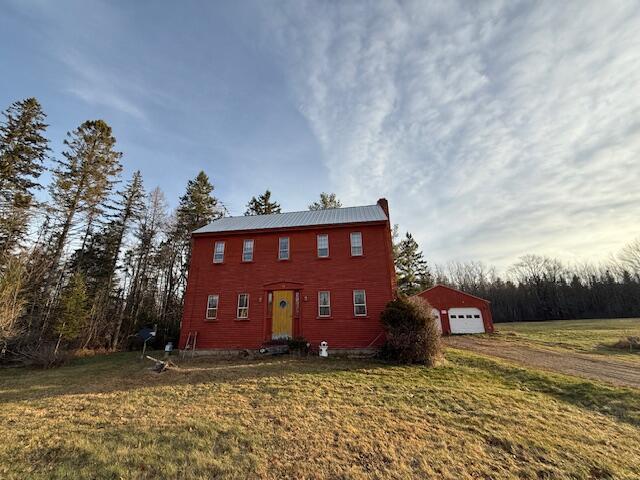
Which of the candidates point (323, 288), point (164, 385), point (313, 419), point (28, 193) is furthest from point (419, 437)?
point (28, 193)

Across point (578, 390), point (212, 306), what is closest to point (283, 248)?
point (212, 306)

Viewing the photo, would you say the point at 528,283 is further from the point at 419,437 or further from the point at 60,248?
the point at 60,248

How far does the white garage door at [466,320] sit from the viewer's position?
2841 cm

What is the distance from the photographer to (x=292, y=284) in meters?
16.0

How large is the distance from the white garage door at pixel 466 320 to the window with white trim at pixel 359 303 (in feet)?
59.3

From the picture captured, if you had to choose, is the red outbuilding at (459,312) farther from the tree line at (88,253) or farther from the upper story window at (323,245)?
the upper story window at (323,245)

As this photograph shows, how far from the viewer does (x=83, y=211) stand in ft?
63.7

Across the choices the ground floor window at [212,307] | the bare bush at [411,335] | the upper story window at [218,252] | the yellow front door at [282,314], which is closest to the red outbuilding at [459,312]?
the bare bush at [411,335]

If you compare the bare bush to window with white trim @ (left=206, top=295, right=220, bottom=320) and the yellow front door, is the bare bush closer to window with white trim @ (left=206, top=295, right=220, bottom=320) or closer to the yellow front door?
the yellow front door

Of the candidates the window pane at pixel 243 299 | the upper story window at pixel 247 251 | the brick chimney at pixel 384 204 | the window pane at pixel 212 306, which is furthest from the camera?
the brick chimney at pixel 384 204

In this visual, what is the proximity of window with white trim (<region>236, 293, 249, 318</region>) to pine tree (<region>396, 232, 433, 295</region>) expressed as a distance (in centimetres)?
2148

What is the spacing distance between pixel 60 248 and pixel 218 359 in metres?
13.3

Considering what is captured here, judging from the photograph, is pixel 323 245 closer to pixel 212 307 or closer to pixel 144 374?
pixel 212 307

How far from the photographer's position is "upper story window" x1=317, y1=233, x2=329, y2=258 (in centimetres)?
1642
